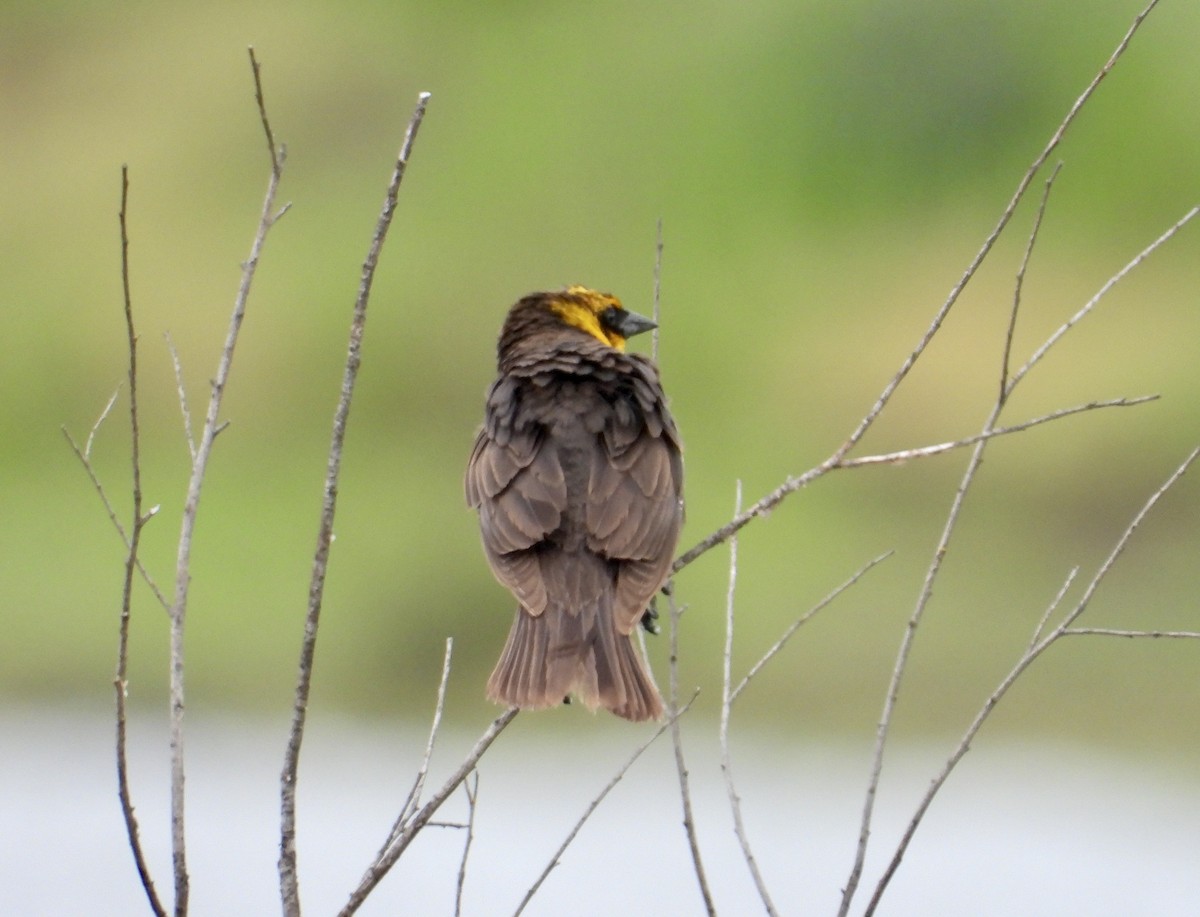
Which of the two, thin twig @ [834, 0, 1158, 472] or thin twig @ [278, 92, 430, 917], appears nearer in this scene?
thin twig @ [278, 92, 430, 917]

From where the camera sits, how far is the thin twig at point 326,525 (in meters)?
2.95

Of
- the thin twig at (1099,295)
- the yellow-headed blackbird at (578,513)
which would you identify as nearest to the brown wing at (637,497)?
the yellow-headed blackbird at (578,513)

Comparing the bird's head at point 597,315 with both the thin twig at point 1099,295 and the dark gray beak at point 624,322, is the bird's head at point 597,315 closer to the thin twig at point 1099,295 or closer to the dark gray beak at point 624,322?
the dark gray beak at point 624,322

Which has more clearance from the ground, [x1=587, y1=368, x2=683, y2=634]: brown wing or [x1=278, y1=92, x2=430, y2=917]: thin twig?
[x1=587, y1=368, x2=683, y2=634]: brown wing

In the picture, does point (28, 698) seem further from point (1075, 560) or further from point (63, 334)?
point (1075, 560)

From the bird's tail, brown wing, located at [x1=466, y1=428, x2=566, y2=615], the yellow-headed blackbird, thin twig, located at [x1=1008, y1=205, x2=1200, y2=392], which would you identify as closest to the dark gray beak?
the yellow-headed blackbird

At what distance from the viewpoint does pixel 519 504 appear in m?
4.64

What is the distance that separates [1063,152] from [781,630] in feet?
21.4

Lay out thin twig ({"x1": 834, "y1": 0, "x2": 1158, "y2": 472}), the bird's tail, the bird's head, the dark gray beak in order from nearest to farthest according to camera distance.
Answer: thin twig ({"x1": 834, "y1": 0, "x2": 1158, "y2": 472}) < the bird's tail < the bird's head < the dark gray beak

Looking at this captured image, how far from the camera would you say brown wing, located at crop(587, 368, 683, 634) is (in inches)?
177

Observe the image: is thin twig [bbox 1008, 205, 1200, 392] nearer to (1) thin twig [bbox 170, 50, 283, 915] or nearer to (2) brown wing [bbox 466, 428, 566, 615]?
(1) thin twig [bbox 170, 50, 283, 915]

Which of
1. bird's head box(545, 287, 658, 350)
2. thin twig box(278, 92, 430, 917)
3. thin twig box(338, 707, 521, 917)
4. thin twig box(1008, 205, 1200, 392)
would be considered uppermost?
bird's head box(545, 287, 658, 350)

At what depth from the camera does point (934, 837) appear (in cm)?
1116

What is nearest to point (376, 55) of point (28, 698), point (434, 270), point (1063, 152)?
point (434, 270)
